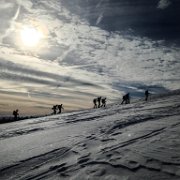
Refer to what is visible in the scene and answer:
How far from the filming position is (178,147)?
18.9 feet

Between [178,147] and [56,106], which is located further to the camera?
[56,106]

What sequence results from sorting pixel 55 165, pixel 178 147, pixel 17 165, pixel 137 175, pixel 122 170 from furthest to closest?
pixel 17 165 → pixel 55 165 → pixel 178 147 → pixel 122 170 → pixel 137 175

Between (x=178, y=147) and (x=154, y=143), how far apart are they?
2.52 feet

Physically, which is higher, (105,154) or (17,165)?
(105,154)

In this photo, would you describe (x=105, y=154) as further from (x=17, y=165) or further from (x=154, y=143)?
(x=17, y=165)

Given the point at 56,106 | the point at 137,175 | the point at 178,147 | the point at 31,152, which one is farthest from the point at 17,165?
the point at 56,106

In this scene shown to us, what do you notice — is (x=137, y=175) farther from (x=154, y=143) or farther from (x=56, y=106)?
(x=56, y=106)

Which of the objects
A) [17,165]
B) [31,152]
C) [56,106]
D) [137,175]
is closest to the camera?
[137,175]

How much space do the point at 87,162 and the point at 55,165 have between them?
33.4 inches

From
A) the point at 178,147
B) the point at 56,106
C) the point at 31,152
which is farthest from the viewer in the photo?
the point at 56,106

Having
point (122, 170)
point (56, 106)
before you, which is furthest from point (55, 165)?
point (56, 106)

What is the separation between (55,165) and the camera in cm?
615

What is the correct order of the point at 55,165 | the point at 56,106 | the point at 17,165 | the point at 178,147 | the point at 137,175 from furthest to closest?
the point at 56,106
the point at 17,165
the point at 55,165
the point at 178,147
the point at 137,175

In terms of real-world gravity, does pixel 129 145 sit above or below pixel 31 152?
above
